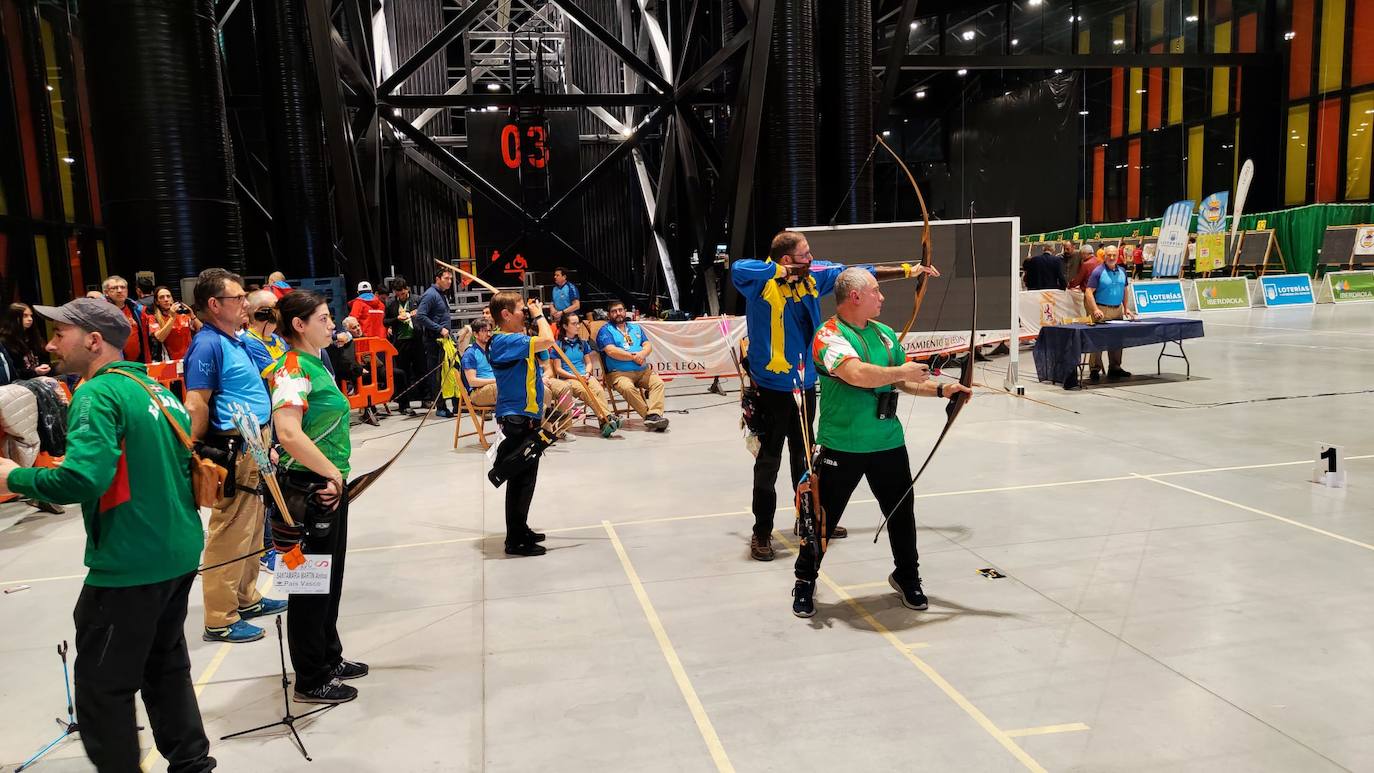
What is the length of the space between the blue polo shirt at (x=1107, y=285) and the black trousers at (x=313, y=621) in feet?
32.3

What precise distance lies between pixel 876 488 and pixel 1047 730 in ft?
4.18

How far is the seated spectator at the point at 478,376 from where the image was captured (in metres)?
8.93

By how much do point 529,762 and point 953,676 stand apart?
1631mm

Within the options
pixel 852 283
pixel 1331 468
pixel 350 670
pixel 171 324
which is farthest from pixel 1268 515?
pixel 171 324

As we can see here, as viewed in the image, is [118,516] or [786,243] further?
[786,243]

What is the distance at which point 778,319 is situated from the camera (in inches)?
191

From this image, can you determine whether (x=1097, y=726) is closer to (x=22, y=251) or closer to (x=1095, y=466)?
(x=1095, y=466)

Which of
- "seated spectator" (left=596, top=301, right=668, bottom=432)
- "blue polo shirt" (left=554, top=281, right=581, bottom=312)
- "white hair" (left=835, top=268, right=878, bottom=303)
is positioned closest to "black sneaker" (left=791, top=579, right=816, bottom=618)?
"white hair" (left=835, top=268, right=878, bottom=303)

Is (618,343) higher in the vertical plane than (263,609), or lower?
higher

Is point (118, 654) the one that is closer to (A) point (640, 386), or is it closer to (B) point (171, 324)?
(B) point (171, 324)

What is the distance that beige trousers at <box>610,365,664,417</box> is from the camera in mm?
9664

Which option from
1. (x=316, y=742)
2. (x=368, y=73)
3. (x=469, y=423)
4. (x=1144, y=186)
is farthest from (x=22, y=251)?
(x=1144, y=186)

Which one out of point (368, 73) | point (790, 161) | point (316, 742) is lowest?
point (316, 742)

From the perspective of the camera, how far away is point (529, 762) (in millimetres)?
2930
